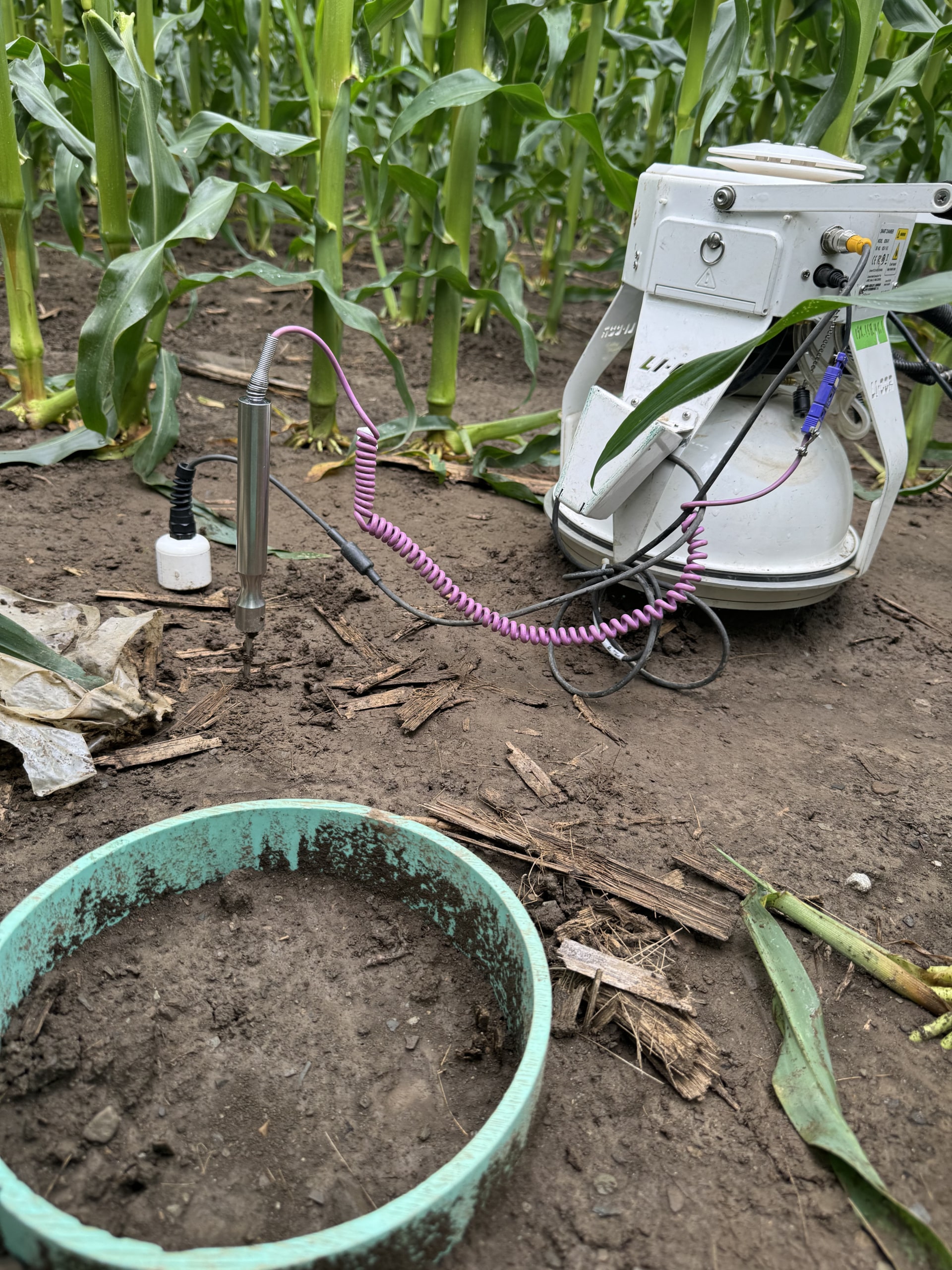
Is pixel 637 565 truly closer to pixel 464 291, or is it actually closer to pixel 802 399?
pixel 802 399

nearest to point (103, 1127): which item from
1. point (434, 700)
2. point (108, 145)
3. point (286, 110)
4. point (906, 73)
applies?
point (434, 700)

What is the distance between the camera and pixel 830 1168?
1.15 meters

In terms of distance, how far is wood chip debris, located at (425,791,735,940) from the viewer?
59.8 inches

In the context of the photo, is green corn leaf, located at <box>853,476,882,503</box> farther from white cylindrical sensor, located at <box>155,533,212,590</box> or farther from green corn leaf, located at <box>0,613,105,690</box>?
green corn leaf, located at <box>0,613,105,690</box>

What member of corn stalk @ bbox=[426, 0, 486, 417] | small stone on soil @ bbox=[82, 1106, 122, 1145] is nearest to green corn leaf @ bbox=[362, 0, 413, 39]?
corn stalk @ bbox=[426, 0, 486, 417]

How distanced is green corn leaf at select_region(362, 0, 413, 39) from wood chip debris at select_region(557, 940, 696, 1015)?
2.65 meters

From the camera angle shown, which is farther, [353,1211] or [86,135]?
[86,135]

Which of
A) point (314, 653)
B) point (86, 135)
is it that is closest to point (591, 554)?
point (314, 653)

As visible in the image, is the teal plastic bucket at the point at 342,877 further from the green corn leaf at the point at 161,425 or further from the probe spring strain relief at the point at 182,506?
the green corn leaf at the point at 161,425

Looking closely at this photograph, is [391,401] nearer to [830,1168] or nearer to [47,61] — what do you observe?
[47,61]

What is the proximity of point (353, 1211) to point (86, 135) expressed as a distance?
9.91ft

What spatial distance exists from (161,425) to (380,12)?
141 cm

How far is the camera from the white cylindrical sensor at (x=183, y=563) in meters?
2.23

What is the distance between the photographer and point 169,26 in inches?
110
